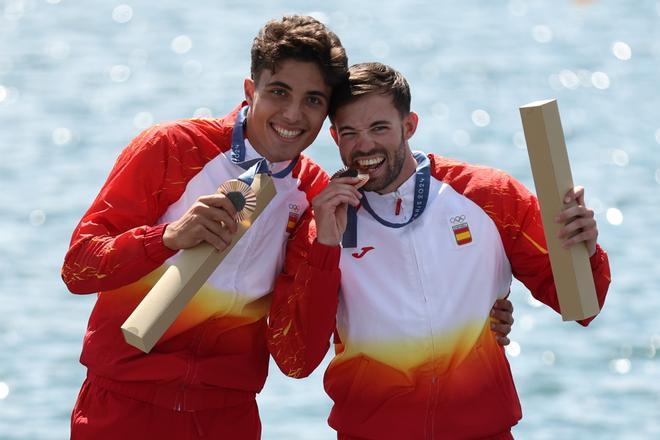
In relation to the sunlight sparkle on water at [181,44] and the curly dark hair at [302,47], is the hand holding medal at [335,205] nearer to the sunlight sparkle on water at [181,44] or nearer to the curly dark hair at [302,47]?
the curly dark hair at [302,47]

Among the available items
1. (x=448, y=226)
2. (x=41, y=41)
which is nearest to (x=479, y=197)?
(x=448, y=226)

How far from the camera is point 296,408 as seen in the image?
8.57 meters

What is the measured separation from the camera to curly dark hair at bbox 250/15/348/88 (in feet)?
13.4

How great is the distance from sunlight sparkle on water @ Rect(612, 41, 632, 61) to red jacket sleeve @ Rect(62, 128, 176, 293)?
1077 centimetres

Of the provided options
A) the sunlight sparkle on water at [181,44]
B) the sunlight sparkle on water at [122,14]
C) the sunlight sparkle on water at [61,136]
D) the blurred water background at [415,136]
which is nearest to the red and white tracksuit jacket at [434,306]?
the blurred water background at [415,136]

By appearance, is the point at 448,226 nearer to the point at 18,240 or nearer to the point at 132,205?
the point at 132,205

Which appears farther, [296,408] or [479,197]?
A: [296,408]

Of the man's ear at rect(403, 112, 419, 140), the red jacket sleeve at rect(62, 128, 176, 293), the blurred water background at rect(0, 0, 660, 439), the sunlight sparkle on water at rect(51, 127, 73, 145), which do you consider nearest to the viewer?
the red jacket sleeve at rect(62, 128, 176, 293)

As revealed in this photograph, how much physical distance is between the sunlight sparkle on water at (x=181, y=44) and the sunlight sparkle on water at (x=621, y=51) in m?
4.21

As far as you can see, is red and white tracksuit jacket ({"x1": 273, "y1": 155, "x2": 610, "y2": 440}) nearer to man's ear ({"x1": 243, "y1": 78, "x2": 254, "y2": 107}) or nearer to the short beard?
the short beard

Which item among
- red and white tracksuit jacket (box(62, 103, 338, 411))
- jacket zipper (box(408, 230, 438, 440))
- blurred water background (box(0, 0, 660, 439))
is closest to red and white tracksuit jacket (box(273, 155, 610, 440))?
jacket zipper (box(408, 230, 438, 440))

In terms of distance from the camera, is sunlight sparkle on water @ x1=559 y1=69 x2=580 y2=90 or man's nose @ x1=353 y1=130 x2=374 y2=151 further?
sunlight sparkle on water @ x1=559 y1=69 x2=580 y2=90

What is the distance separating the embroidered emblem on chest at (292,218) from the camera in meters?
4.27

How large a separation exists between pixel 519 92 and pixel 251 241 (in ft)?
30.2
